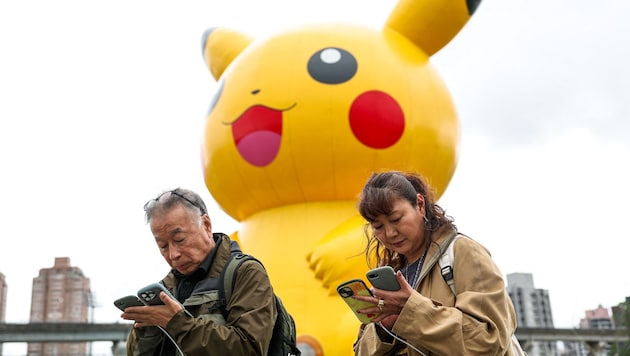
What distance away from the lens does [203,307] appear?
6.87 ft

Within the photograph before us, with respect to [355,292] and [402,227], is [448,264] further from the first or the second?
[355,292]

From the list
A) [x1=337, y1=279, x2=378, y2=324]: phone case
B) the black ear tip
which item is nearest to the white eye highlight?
the black ear tip

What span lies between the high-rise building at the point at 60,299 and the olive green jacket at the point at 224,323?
2582cm

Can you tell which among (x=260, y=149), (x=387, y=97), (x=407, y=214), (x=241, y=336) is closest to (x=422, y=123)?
(x=387, y=97)

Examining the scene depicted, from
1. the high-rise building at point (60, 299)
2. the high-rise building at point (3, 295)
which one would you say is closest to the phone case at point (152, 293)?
A: the high-rise building at point (3, 295)

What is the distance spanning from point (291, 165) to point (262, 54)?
47.7 inches

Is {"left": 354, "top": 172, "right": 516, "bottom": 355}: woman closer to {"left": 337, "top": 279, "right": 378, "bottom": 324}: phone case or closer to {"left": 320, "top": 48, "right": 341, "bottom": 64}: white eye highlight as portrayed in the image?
{"left": 337, "top": 279, "right": 378, "bottom": 324}: phone case

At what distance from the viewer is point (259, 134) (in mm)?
6164

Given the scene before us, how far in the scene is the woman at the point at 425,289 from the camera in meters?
1.86

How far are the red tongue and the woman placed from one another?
382 centimetres

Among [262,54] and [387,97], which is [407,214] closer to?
[387,97]

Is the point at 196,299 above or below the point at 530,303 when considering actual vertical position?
below

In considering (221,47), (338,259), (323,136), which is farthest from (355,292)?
(221,47)

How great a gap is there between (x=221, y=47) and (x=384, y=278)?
5.94 m
